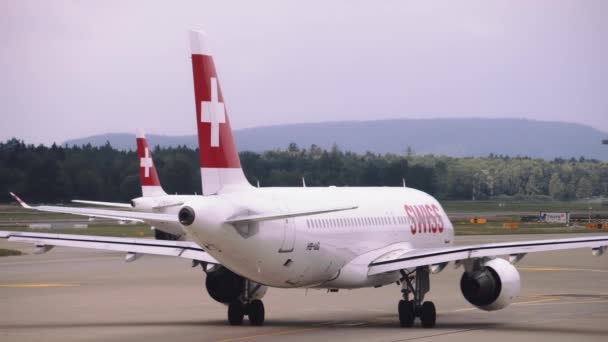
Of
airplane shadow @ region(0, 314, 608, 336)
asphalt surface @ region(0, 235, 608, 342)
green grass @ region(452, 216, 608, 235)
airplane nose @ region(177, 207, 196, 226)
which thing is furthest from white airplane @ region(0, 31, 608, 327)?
green grass @ region(452, 216, 608, 235)

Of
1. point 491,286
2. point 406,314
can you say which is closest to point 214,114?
point 406,314

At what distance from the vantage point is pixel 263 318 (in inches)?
1134

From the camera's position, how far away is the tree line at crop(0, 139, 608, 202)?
3191 inches

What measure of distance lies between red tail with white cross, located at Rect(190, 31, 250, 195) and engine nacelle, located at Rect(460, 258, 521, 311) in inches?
237

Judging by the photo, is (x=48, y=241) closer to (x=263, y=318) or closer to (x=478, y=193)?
(x=263, y=318)

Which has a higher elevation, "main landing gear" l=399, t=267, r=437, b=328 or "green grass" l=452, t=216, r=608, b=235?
"main landing gear" l=399, t=267, r=437, b=328

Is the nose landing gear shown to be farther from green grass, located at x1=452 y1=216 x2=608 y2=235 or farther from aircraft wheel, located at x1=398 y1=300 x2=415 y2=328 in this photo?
green grass, located at x1=452 y1=216 x2=608 y2=235

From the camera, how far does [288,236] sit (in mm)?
26375

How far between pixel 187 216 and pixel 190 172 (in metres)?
59.8

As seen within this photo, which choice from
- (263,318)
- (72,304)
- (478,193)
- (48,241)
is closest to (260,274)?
(263,318)

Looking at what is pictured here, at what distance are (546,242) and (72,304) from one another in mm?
14301

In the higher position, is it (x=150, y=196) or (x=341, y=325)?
(x=150, y=196)

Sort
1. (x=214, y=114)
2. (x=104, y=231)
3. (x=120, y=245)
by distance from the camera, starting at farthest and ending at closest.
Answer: (x=104, y=231)
(x=120, y=245)
(x=214, y=114)

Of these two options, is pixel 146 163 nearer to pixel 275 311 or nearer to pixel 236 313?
pixel 275 311
